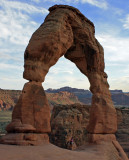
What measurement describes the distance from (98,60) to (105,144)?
4864mm

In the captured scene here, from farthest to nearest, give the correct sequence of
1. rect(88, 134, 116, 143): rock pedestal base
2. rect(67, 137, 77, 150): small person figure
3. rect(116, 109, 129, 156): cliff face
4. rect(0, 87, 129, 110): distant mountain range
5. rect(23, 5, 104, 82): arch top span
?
rect(0, 87, 129, 110): distant mountain range, rect(116, 109, 129, 156): cliff face, rect(67, 137, 77, 150): small person figure, rect(88, 134, 116, 143): rock pedestal base, rect(23, 5, 104, 82): arch top span

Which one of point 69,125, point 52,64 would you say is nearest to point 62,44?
point 52,64

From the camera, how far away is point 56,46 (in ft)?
33.8

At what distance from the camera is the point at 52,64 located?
34.3 feet

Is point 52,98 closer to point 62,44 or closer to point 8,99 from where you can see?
point 8,99

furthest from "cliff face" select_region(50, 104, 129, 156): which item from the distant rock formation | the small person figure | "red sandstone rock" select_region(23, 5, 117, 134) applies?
the distant rock formation

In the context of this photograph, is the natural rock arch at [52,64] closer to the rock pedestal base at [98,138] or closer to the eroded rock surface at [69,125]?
the rock pedestal base at [98,138]

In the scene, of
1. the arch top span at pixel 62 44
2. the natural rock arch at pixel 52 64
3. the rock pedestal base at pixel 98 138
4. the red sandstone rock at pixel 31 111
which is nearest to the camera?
the red sandstone rock at pixel 31 111

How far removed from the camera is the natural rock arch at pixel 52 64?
895 centimetres

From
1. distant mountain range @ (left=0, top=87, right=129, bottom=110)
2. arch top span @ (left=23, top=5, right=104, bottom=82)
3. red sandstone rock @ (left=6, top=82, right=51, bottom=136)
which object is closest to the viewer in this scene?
red sandstone rock @ (left=6, top=82, right=51, bottom=136)

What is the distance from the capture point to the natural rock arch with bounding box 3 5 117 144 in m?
8.95

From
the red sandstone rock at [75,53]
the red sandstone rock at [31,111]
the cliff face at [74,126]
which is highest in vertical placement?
the red sandstone rock at [75,53]

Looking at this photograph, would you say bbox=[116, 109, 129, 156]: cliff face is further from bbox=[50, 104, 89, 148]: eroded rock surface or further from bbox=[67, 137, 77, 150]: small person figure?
bbox=[67, 137, 77, 150]: small person figure

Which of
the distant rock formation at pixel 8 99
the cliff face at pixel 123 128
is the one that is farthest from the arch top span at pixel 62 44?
the distant rock formation at pixel 8 99
